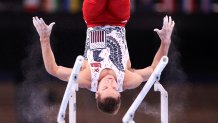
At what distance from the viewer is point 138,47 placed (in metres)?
9.91

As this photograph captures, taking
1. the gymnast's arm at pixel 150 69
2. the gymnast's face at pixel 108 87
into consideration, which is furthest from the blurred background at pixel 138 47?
the gymnast's face at pixel 108 87

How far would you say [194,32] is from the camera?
958 cm

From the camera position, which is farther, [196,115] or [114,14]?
[196,115]

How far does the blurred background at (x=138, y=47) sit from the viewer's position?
889 cm

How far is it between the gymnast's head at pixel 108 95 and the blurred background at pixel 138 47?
83.2 inches

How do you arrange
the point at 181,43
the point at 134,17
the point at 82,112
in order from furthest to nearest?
the point at 82,112, the point at 181,43, the point at 134,17

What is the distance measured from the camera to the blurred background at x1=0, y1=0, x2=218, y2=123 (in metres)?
8.89

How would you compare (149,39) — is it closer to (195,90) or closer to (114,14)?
(195,90)

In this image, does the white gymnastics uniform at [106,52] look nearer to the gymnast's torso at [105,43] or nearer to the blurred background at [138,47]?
the gymnast's torso at [105,43]

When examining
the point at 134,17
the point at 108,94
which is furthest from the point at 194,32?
the point at 108,94

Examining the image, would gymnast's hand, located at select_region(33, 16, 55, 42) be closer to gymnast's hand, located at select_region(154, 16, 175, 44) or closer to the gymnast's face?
the gymnast's face

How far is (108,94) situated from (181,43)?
180 inches

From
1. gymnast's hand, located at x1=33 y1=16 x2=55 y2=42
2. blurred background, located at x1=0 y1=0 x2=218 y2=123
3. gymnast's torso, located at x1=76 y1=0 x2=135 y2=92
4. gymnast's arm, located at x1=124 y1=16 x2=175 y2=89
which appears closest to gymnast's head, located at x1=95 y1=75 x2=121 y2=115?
gymnast's torso, located at x1=76 y1=0 x2=135 y2=92

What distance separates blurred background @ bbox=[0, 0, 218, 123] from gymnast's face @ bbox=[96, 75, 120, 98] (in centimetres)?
207
